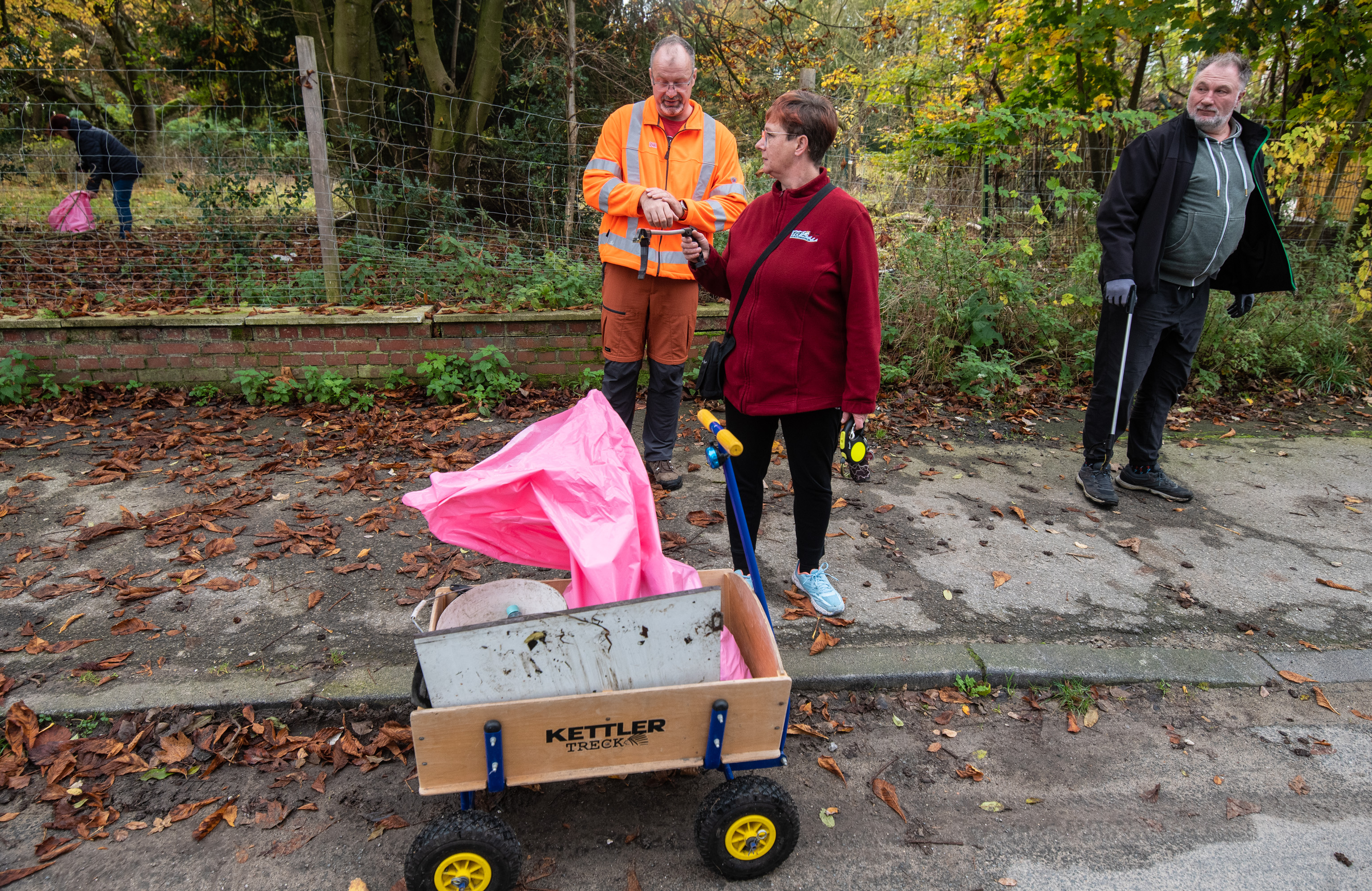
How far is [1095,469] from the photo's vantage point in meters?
4.67

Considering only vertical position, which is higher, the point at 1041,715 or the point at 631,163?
the point at 631,163

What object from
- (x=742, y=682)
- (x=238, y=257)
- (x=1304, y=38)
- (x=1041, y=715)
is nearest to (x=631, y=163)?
(x=742, y=682)

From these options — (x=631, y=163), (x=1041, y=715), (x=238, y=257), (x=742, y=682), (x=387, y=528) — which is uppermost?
(x=631, y=163)

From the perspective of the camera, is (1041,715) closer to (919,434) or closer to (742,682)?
(742,682)

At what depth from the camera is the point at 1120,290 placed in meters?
4.08

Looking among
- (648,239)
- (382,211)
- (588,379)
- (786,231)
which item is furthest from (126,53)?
(786,231)

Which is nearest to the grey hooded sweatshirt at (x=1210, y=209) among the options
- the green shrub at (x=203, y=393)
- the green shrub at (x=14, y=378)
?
the green shrub at (x=203, y=393)

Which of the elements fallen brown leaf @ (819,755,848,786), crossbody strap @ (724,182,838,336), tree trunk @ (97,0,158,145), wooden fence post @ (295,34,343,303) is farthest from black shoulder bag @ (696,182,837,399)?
tree trunk @ (97,0,158,145)

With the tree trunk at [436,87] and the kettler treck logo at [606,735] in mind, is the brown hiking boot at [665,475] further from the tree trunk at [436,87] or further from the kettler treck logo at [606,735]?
the tree trunk at [436,87]

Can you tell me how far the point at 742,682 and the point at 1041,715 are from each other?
1.58m

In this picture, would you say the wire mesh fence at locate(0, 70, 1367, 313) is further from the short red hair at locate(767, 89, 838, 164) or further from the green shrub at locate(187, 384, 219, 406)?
the short red hair at locate(767, 89, 838, 164)

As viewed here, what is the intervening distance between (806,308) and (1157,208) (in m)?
2.50

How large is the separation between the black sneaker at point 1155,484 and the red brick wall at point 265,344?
3784 mm

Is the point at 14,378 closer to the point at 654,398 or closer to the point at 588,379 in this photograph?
the point at 588,379
